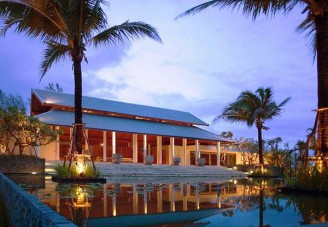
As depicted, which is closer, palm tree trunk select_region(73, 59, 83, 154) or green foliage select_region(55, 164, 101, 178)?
green foliage select_region(55, 164, 101, 178)

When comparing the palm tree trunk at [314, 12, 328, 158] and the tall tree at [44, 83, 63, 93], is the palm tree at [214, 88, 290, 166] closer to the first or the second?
the palm tree trunk at [314, 12, 328, 158]

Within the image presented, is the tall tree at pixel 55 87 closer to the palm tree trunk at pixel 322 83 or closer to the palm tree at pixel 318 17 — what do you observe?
the palm tree at pixel 318 17

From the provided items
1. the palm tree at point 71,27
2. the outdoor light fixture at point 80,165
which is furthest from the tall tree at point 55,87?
the outdoor light fixture at point 80,165

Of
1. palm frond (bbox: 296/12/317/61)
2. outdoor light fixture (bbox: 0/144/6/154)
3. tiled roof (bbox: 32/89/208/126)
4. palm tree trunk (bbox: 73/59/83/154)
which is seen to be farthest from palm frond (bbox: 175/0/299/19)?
tiled roof (bbox: 32/89/208/126)

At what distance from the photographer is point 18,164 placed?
1711cm

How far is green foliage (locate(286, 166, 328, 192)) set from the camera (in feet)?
26.5

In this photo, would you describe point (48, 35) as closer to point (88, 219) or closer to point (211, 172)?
point (88, 219)

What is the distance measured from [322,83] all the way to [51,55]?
10.5 meters

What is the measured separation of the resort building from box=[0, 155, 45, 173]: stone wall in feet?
23.3

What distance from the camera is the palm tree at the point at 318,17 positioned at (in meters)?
8.71

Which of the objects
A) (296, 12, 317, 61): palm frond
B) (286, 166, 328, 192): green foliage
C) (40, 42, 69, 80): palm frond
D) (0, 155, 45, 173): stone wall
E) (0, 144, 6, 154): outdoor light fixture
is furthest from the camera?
(0, 144, 6, 154): outdoor light fixture

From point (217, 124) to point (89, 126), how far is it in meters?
9.75

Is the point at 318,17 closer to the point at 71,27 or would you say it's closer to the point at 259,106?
the point at 71,27

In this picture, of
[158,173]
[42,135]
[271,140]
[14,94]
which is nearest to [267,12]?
[42,135]
